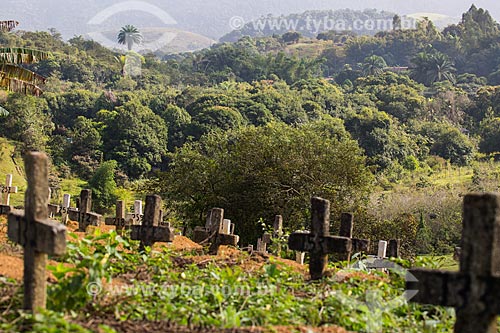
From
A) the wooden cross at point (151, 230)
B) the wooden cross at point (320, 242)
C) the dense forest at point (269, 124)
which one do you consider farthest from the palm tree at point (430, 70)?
the wooden cross at point (151, 230)

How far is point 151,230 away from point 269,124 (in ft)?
85.6

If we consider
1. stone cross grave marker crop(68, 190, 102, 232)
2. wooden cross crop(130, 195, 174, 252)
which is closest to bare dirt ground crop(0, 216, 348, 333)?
wooden cross crop(130, 195, 174, 252)

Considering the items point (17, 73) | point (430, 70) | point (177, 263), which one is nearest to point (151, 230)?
point (177, 263)

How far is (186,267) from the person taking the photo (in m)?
8.05

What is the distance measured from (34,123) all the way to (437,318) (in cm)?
4980

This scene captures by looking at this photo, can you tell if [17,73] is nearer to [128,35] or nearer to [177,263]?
[177,263]

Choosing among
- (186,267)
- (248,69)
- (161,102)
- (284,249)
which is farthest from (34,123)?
(248,69)

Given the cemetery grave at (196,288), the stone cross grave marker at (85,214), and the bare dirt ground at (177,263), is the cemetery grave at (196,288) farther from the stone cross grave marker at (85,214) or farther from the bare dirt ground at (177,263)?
the stone cross grave marker at (85,214)

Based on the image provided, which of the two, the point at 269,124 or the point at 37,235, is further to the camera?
the point at 269,124

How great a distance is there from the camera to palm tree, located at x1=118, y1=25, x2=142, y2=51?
125 meters

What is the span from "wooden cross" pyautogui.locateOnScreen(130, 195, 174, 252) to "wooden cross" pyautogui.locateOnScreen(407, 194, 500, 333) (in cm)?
402

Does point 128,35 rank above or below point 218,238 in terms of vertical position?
above

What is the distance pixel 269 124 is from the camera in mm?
34375

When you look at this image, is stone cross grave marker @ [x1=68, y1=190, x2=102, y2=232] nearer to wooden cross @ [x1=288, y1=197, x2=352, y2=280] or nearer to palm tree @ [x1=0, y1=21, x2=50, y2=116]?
wooden cross @ [x1=288, y1=197, x2=352, y2=280]
